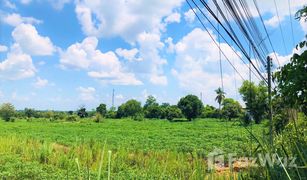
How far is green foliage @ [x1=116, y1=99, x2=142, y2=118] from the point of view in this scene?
297 ft

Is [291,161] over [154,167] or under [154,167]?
over

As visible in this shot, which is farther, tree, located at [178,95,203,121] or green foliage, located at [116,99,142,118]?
green foliage, located at [116,99,142,118]

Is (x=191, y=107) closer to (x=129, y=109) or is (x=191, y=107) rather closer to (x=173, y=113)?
(x=173, y=113)

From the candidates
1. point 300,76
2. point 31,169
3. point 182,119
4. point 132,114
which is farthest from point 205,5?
point 132,114

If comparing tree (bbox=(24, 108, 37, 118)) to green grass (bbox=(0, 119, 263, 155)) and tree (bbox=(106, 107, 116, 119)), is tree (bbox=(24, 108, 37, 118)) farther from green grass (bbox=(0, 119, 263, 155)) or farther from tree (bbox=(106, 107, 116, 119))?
green grass (bbox=(0, 119, 263, 155))

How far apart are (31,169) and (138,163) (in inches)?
156

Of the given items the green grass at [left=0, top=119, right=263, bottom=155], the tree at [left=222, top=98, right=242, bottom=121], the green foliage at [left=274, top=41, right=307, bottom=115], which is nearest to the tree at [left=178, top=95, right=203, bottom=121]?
the green grass at [left=0, top=119, right=263, bottom=155]

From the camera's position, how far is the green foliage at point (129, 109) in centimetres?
9050

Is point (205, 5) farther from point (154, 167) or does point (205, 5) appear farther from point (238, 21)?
point (154, 167)

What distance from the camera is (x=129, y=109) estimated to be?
90.9m

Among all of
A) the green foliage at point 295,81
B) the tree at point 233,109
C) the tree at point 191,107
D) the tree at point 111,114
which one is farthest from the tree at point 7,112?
the green foliage at point 295,81

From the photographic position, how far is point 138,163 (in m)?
13.4

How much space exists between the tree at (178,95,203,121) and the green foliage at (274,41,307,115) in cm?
7420

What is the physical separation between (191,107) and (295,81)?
246ft
